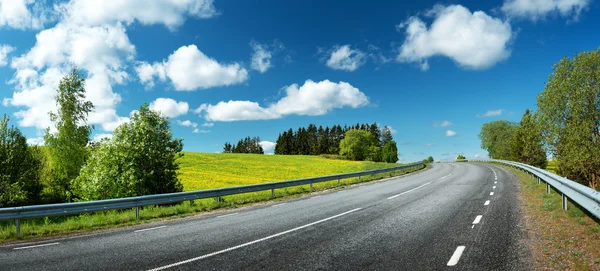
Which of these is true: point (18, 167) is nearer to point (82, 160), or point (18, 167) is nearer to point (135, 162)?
point (82, 160)

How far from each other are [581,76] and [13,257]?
31.4 m

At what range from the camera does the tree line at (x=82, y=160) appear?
54.2ft

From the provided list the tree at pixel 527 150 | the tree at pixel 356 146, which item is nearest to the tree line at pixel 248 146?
the tree at pixel 356 146

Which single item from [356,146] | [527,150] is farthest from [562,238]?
[356,146]

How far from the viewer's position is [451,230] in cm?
789

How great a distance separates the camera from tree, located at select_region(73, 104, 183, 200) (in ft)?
53.6

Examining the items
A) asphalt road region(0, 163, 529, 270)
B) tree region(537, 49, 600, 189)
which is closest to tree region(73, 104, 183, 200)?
asphalt road region(0, 163, 529, 270)

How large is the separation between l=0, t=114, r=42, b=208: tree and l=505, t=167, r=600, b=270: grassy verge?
28630 mm

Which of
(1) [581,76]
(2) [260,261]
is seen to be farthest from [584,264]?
(1) [581,76]

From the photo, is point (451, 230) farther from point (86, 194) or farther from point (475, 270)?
point (86, 194)

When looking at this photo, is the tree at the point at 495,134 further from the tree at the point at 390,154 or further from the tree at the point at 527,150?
the tree at the point at 527,150

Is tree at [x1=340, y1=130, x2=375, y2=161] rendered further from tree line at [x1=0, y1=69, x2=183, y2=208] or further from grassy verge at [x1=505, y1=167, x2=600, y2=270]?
grassy verge at [x1=505, y1=167, x2=600, y2=270]

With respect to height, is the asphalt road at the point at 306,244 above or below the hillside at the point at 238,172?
below

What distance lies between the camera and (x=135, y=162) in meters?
16.8
